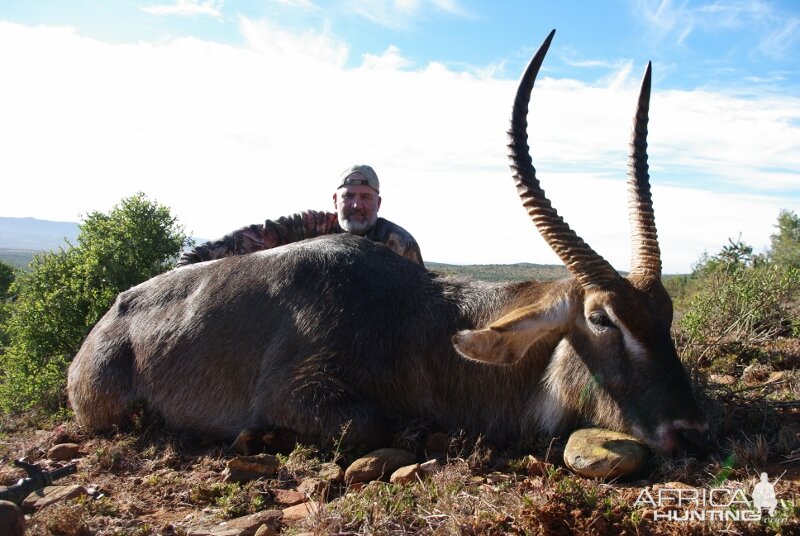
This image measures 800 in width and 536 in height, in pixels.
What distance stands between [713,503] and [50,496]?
3.45 m

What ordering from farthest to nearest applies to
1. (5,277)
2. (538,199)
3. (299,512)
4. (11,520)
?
(5,277) → (538,199) → (299,512) → (11,520)

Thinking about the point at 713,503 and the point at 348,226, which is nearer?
the point at 713,503

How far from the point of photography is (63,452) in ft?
16.0

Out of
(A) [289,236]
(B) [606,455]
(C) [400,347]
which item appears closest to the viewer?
(B) [606,455]

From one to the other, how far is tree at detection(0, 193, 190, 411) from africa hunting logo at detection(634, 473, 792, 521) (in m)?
5.82

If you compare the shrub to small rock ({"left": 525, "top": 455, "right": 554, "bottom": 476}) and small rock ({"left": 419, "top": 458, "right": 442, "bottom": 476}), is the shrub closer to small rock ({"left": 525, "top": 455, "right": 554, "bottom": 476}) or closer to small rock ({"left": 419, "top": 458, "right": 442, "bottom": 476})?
small rock ({"left": 525, "top": 455, "right": 554, "bottom": 476})

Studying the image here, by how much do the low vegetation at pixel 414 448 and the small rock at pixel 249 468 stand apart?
0.07 metres

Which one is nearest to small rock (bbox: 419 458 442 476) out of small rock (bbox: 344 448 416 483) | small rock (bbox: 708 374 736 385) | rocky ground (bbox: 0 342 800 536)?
rocky ground (bbox: 0 342 800 536)

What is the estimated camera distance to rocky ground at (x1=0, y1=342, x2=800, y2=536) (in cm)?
295

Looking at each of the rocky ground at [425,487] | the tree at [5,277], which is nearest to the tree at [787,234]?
the rocky ground at [425,487]

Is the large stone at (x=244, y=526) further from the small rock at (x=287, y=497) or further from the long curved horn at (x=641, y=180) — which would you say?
the long curved horn at (x=641, y=180)

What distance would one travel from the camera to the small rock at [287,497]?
3627 millimetres

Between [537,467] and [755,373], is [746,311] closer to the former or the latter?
[755,373]

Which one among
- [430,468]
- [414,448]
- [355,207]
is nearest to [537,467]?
[430,468]
